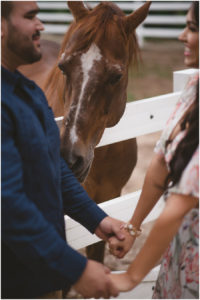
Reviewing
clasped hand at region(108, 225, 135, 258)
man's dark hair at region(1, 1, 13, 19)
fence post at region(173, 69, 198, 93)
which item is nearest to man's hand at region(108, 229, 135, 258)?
clasped hand at region(108, 225, 135, 258)

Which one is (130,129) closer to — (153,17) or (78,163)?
(78,163)

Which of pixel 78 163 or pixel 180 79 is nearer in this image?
pixel 78 163

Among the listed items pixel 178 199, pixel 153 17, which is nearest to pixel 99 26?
pixel 178 199

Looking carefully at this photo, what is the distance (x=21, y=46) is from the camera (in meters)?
1.38

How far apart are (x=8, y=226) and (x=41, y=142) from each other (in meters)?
0.28

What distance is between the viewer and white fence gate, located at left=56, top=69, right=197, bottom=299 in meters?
2.35

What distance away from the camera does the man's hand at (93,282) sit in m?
1.37

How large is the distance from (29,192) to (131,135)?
1.34 metres

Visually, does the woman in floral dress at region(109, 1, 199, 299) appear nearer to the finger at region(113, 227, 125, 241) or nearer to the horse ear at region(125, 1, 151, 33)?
the finger at region(113, 227, 125, 241)

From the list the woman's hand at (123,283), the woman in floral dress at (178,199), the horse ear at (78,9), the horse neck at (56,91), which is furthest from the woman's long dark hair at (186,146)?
the horse neck at (56,91)

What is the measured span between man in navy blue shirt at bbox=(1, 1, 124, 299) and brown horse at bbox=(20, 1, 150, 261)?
1.91ft

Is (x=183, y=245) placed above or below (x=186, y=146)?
below

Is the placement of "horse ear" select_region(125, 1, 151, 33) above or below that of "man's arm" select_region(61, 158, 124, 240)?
above

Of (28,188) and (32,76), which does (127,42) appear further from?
(32,76)
